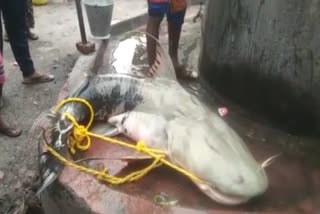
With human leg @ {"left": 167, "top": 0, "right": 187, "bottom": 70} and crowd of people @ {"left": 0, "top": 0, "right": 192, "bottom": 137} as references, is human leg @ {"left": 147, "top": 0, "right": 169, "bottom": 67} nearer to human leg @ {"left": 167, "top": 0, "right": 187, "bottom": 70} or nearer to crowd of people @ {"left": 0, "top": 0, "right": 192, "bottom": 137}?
crowd of people @ {"left": 0, "top": 0, "right": 192, "bottom": 137}

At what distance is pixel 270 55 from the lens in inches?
105

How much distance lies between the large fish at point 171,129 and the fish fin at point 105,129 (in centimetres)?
2

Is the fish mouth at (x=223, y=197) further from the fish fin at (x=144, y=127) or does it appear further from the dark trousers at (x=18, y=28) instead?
the dark trousers at (x=18, y=28)

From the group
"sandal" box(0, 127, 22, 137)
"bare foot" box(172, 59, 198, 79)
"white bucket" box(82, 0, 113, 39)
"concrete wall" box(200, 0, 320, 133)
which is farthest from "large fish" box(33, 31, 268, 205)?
"white bucket" box(82, 0, 113, 39)

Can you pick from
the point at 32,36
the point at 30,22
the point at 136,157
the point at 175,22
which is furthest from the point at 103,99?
the point at 30,22

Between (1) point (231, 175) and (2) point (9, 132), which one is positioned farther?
(2) point (9, 132)

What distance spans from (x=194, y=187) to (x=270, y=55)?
807 millimetres

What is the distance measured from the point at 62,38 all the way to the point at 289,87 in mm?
4141

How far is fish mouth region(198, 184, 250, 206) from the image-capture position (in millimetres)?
2238

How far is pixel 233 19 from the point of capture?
279cm

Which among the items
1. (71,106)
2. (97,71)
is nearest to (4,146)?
(97,71)

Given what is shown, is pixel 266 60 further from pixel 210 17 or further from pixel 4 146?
pixel 4 146

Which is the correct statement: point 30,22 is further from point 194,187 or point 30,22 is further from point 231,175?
point 231,175

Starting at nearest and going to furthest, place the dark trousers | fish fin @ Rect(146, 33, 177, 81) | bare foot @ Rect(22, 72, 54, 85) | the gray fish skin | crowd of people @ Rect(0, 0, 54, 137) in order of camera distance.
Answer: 1. the gray fish skin
2. fish fin @ Rect(146, 33, 177, 81)
3. crowd of people @ Rect(0, 0, 54, 137)
4. the dark trousers
5. bare foot @ Rect(22, 72, 54, 85)
